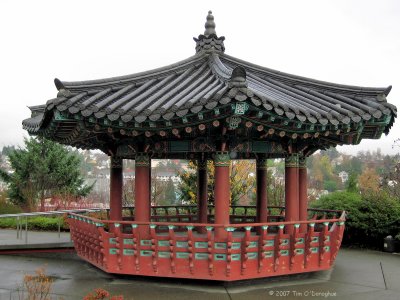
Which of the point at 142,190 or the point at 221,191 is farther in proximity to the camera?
the point at 142,190

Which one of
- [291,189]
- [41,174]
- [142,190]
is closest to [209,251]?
[142,190]

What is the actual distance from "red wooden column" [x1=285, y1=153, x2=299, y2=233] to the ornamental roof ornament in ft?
12.4

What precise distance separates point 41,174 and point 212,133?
22188mm

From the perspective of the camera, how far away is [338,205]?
15680mm

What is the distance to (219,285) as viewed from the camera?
9000 millimetres

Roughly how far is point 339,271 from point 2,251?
1001cm

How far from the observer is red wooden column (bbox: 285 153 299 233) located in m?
10.2

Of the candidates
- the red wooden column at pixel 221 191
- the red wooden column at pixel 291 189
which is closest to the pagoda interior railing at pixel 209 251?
the red wooden column at pixel 221 191

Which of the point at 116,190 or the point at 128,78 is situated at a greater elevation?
the point at 128,78

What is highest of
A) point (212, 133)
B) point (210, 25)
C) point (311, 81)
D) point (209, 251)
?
point (210, 25)

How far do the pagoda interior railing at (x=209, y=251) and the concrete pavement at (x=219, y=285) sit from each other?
309 mm

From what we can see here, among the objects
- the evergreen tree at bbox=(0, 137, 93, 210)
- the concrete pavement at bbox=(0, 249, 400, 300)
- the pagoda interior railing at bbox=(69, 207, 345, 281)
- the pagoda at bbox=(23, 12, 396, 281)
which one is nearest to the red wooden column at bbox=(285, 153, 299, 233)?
the pagoda at bbox=(23, 12, 396, 281)

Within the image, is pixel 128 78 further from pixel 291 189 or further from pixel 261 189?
pixel 261 189

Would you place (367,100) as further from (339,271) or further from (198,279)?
(198,279)
